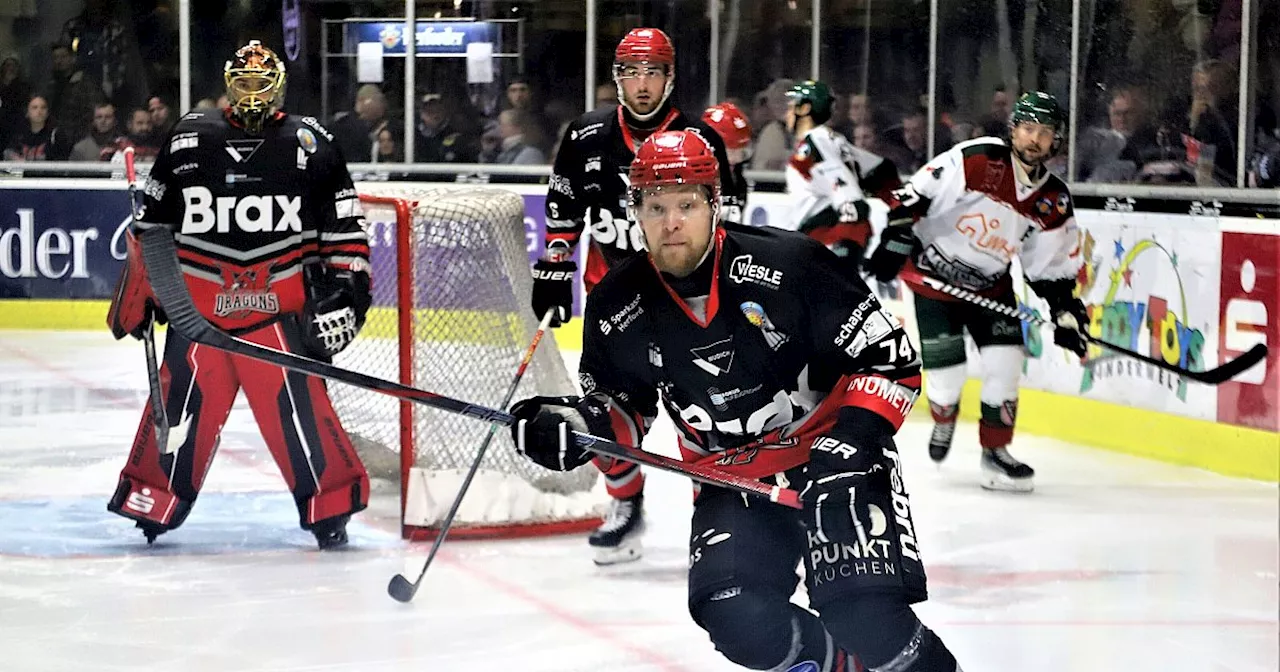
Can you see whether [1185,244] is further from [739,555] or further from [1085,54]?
[739,555]

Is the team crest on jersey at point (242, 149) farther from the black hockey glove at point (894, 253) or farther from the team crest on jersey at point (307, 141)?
the black hockey glove at point (894, 253)

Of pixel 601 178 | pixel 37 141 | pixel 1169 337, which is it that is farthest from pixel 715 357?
pixel 37 141

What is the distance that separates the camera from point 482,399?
4.79 m

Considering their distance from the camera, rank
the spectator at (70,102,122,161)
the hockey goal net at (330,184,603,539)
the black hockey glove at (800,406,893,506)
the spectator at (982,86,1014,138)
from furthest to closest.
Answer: the spectator at (70,102,122,161)
the spectator at (982,86,1014,138)
the hockey goal net at (330,184,603,539)
the black hockey glove at (800,406,893,506)

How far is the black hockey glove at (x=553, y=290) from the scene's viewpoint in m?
4.53

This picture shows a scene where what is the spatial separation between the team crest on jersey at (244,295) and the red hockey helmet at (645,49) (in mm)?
979

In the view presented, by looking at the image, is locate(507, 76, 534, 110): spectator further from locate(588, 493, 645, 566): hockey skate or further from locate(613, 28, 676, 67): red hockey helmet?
locate(588, 493, 645, 566): hockey skate

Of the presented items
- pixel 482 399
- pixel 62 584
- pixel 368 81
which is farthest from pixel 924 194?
pixel 368 81

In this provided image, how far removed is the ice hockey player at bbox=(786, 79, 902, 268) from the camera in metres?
6.54

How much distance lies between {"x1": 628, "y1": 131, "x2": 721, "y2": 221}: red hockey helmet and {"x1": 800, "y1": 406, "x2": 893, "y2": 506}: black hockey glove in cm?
36

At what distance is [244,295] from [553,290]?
0.73m

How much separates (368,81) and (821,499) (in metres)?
7.34

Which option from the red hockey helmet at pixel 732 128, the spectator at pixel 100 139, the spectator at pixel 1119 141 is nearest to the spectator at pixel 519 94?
the spectator at pixel 100 139

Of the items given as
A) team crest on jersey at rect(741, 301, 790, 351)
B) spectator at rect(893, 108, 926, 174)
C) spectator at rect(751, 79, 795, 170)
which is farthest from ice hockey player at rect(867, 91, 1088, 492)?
spectator at rect(751, 79, 795, 170)
